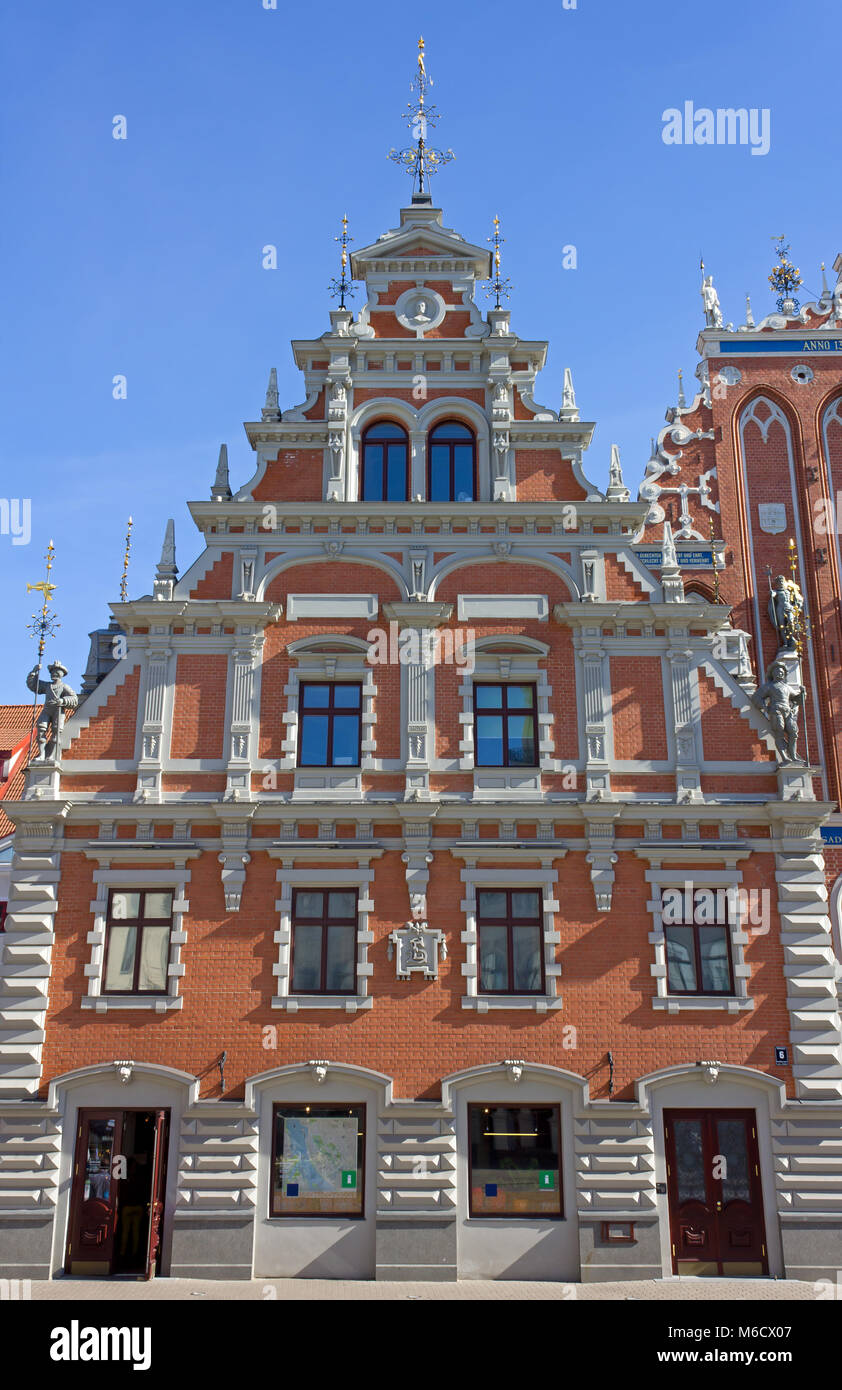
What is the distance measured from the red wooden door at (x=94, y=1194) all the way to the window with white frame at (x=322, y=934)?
3.52 m

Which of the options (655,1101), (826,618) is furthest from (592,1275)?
(826,618)

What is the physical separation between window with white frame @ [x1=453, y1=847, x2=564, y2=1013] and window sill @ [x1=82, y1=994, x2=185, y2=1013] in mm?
5009

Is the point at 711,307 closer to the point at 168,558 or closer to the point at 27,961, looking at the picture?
the point at 168,558

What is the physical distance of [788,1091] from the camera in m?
19.6

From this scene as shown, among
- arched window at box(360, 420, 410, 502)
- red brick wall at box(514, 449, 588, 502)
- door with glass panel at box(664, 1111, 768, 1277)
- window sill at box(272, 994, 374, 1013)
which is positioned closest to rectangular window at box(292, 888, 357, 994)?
window sill at box(272, 994, 374, 1013)

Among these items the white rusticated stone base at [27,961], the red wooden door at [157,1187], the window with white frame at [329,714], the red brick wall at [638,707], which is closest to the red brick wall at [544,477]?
the red brick wall at [638,707]

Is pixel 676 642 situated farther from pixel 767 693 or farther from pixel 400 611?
pixel 400 611

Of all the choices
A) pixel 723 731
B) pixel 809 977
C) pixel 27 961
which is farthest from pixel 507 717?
pixel 27 961

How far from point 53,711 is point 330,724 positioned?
17.3 feet

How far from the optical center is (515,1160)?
1948 centimetres

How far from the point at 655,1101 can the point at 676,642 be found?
8.28 m

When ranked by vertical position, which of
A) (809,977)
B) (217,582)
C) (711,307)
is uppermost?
(711,307)

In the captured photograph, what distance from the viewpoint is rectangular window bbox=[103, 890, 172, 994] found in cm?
2045
